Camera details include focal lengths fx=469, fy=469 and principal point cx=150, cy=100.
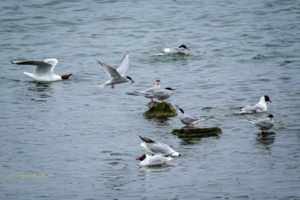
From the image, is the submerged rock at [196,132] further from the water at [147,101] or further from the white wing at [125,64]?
the white wing at [125,64]

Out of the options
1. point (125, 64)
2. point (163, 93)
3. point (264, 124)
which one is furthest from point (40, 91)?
point (264, 124)

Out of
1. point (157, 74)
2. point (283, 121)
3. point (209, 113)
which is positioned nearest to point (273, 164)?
point (283, 121)

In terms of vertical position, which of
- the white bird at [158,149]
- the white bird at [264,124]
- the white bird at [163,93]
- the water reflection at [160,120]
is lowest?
the water reflection at [160,120]

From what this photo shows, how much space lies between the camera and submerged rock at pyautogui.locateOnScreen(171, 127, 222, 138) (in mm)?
10836

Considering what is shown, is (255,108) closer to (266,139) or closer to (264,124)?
(264,124)

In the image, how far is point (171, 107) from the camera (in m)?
13.5

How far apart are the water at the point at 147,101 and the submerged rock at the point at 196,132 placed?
0.92 ft

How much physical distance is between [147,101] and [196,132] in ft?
15.8

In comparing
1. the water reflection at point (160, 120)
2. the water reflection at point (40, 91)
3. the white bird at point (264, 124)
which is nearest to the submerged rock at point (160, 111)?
the water reflection at point (160, 120)

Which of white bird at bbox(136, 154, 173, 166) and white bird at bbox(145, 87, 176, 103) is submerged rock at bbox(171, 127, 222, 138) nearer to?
white bird at bbox(136, 154, 173, 166)

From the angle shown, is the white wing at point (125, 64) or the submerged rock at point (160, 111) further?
the white wing at point (125, 64)

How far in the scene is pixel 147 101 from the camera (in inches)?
613

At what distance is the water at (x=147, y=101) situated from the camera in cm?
791

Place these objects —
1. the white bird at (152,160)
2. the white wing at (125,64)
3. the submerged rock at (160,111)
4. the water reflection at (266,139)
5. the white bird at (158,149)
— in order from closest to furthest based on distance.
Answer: the white bird at (152,160) → the white bird at (158,149) → the water reflection at (266,139) → the submerged rock at (160,111) → the white wing at (125,64)
